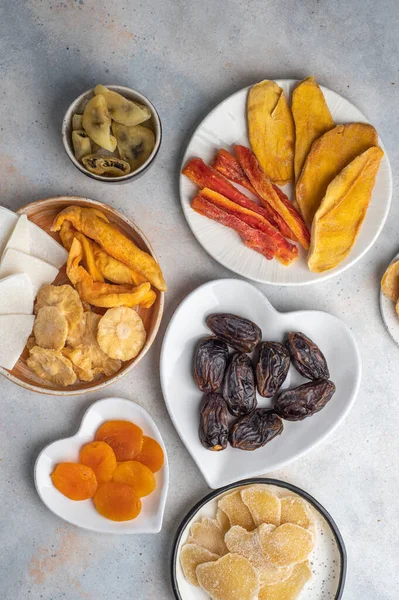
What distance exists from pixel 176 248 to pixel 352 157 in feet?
1.65

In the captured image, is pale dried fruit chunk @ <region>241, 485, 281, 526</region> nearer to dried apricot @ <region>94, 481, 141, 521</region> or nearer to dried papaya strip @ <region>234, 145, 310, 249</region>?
dried apricot @ <region>94, 481, 141, 521</region>

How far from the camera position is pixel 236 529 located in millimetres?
1555

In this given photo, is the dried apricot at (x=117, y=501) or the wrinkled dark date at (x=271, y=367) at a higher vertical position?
the wrinkled dark date at (x=271, y=367)

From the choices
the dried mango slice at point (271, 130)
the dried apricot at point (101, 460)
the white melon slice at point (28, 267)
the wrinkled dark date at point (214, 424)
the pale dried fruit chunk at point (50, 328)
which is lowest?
the dried apricot at point (101, 460)

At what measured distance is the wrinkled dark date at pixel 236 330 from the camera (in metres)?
1.53

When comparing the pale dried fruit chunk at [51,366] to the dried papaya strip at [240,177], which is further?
the dried papaya strip at [240,177]

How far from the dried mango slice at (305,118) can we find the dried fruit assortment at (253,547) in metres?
0.84

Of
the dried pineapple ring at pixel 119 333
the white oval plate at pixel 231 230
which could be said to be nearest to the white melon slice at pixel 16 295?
the dried pineapple ring at pixel 119 333

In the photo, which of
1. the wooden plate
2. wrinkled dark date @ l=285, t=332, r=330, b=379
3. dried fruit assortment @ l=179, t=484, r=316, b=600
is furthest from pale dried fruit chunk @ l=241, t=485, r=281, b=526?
the wooden plate

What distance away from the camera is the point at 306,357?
5.07 ft

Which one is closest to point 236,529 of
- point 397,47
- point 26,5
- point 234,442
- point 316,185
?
point 234,442

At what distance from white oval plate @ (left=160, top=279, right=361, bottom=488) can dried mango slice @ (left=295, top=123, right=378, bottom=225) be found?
10.2 inches

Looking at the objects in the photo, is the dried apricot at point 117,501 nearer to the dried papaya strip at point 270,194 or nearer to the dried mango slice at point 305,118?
the dried papaya strip at point 270,194

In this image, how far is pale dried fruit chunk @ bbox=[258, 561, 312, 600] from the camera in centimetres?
156
